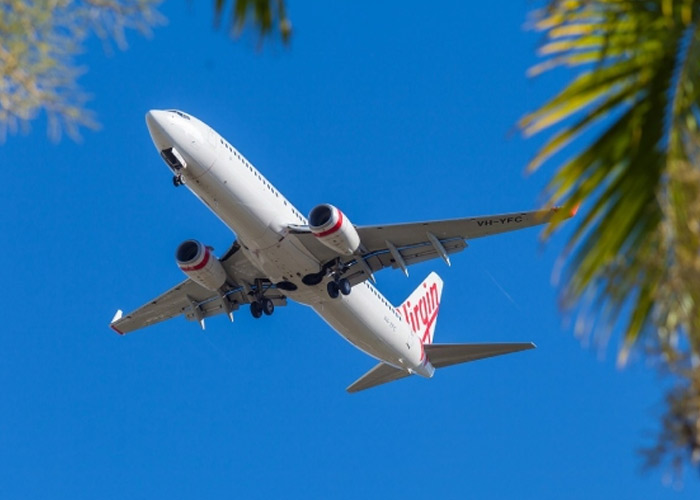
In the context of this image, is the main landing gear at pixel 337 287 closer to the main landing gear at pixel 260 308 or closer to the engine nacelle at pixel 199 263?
the main landing gear at pixel 260 308

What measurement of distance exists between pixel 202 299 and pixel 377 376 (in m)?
9.64

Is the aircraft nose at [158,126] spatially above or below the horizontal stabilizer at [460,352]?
above

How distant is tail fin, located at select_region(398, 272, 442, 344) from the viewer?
50.7 metres

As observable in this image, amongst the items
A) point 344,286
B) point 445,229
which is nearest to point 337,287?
point 344,286

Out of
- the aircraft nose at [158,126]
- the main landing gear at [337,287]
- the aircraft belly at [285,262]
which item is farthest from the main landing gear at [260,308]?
the aircraft nose at [158,126]

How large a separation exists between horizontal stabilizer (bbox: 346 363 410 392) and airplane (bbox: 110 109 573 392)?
64 centimetres

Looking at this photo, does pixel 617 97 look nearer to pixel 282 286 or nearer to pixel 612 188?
pixel 612 188

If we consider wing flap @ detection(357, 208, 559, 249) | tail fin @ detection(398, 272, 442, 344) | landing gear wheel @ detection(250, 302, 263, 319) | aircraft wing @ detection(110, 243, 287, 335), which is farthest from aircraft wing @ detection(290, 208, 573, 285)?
tail fin @ detection(398, 272, 442, 344)

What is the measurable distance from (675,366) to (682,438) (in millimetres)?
309

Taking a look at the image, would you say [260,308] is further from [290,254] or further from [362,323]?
[290,254]

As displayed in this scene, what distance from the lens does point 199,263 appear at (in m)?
39.9

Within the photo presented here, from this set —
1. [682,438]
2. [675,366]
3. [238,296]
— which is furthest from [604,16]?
[238,296]

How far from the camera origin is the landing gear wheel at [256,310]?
42.8 metres

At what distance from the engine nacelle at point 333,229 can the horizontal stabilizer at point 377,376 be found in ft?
39.8
